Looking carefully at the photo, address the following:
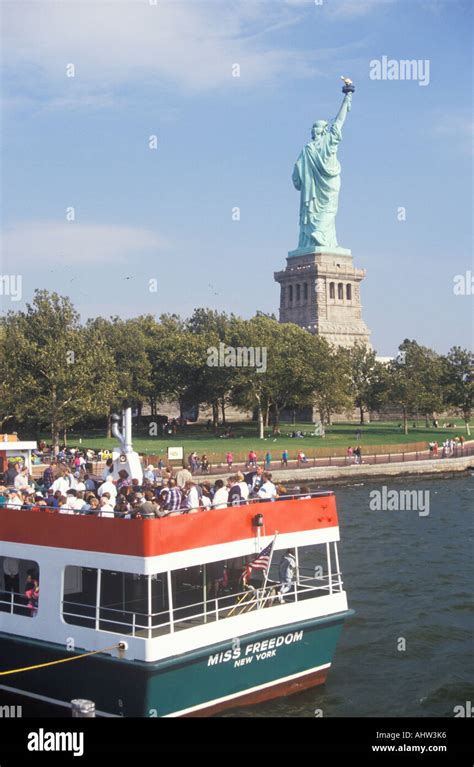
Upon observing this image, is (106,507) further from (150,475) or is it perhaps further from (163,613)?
(150,475)

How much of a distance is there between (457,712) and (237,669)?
5013mm

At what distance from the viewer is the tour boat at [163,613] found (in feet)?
55.0

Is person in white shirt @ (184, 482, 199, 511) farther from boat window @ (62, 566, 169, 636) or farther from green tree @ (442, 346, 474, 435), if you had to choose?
green tree @ (442, 346, 474, 435)

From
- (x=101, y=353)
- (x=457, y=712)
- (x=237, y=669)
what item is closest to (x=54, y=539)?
(x=237, y=669)

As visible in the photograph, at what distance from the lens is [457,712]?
19344 millimetres

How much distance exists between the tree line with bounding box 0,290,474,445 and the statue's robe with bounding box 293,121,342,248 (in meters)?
20.1

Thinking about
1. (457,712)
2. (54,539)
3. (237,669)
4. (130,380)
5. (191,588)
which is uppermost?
(130,380)

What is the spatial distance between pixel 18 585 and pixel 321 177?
10256cm

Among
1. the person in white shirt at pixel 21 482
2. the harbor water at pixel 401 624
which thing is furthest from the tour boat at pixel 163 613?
the person in white shirt at pixel 21 482

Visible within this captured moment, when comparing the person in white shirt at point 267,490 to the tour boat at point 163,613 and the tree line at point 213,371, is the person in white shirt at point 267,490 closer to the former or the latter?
the tour boat at point 163,613

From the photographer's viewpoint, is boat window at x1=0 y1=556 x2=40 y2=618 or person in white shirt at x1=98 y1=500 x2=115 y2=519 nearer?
person in white shirt at x1=98 y1=500 x2=115 y2=519

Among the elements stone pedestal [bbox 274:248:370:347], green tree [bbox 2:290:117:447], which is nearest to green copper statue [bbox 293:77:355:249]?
stone pedestal [bbox 274:248:370:347]

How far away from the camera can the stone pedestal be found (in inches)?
4513
